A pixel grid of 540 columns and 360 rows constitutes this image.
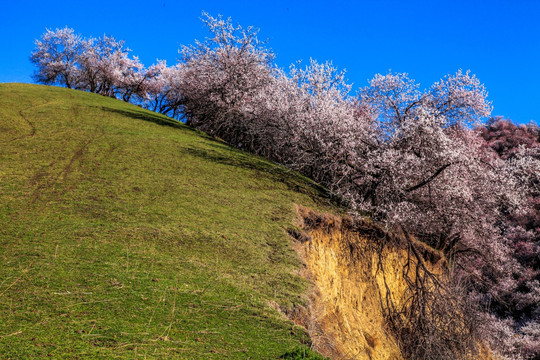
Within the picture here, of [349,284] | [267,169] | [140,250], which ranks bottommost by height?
A: [349,284]

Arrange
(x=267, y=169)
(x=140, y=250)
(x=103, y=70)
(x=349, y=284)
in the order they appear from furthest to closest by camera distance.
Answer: (x=103, y=70), (x=267, y=169), (x=349, y=284), (x=140, y=250)

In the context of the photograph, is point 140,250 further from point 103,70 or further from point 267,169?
point 103,70

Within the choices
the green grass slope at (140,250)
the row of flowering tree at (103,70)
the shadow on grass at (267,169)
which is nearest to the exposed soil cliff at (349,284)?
the green grass slope at (140,250)

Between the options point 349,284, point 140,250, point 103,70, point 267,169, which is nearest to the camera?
point 140,250

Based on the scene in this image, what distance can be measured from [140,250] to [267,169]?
11.4m

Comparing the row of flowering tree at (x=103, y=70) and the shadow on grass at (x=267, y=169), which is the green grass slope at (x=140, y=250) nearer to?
the shadow on grass at (x=267, y=169)

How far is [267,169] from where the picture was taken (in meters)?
20.5

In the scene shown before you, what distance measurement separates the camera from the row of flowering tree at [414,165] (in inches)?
648

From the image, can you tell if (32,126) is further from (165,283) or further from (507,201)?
(507,201)

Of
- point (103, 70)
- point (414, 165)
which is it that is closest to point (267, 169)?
point (414, 165)

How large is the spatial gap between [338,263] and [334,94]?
15363 mm

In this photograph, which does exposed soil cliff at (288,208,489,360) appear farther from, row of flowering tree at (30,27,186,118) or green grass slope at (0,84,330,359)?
row of flowering tree at (30,27,186,118)

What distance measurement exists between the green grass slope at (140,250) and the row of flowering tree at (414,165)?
2.64m

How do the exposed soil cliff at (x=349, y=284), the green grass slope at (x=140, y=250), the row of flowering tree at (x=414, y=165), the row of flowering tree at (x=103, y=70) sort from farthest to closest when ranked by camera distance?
the row of flowering tree at (x=103, y=70)
the row of flowering tree at (x=414, y=165)
the exposed soil cliff at (x=349, y=284)
the green grass slope at (x=140, y=250)
